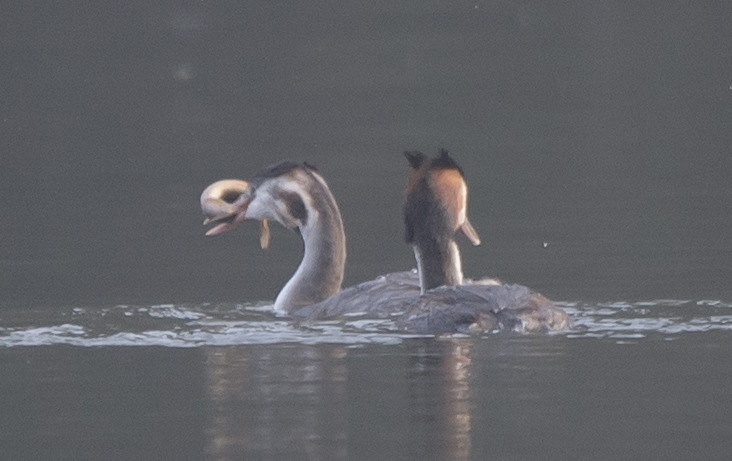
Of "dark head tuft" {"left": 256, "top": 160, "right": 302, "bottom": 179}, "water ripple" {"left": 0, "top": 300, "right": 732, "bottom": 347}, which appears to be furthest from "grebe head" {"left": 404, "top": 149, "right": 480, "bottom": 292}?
"dark head tuft" {"left": 256, "top": 160, "right": 302, "bottom": 179}

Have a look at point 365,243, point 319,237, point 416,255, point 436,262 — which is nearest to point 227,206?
point 319,237

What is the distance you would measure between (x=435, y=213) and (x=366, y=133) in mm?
10373

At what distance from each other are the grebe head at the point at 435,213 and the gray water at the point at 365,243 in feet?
2.02

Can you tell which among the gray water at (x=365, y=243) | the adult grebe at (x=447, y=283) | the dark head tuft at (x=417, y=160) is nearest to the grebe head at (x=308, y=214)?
the gray water at (x=365, y=243)

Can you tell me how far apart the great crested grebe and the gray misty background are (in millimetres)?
553

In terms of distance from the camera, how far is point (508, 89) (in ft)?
82.1

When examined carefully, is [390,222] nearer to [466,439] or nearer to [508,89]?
[466,439]

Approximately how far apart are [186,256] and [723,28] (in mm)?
18818

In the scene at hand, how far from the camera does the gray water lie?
8.16 m

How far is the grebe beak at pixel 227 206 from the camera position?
1207 cm

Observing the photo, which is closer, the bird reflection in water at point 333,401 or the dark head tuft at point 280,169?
the bird reflection in water at point 333,401

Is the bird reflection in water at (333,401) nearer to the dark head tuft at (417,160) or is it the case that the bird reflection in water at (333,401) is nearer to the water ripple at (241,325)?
the water ripple at (241,325)

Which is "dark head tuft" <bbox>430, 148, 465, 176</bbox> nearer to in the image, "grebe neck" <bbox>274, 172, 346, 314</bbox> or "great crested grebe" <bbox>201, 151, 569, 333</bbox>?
"great crested grebe" <bbox>201, 151, 569, 333</bbox>

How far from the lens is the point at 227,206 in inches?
478
